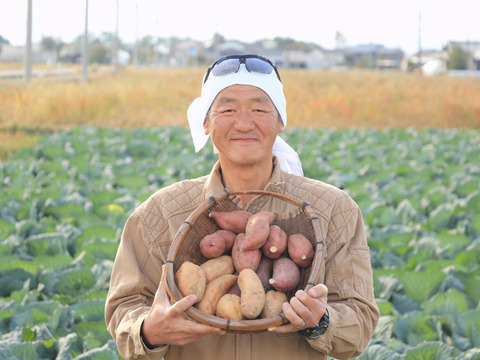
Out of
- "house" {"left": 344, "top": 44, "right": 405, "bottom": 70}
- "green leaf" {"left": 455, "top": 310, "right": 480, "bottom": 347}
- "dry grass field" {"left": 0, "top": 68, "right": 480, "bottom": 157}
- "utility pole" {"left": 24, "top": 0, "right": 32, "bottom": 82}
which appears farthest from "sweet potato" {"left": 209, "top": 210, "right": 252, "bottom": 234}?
"house" {"left": 344, "top": 44, "right": 405, "bottom": 70}

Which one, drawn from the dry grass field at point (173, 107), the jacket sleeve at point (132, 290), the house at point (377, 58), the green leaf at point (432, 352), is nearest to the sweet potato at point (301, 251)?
the jacket sleeve at point (132, 290)

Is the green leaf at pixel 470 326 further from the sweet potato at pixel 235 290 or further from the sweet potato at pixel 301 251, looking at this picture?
the sweet potato at pixel 235 290

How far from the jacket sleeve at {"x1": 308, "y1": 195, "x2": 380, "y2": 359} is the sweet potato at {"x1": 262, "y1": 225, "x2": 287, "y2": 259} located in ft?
0.56

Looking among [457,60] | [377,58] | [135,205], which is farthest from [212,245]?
[377,58]

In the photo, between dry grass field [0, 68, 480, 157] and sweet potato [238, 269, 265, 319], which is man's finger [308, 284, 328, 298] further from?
dry grass field [0, 68, 480, 157]

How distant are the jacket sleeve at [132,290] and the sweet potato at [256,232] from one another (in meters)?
0.35

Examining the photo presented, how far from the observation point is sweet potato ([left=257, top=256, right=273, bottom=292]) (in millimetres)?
1839

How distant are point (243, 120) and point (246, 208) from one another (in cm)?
29

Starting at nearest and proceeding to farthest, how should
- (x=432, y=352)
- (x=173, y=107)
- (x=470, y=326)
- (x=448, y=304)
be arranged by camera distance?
(x=432, y=352) → (x=470, y=326) → (x=448, y=304) → (x=173, y=107)

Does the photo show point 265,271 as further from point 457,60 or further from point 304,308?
point 457,60

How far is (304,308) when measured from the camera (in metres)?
1.64

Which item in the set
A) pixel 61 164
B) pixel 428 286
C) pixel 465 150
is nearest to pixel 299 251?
pixel 428 286

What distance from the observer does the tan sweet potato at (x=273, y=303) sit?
67.4 inches

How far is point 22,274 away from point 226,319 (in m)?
2.94
